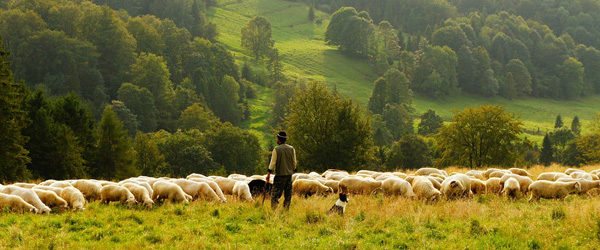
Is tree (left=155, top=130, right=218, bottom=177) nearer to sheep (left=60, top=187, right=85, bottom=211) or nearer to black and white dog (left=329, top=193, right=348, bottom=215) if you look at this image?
sheep (left=60, top=187, right=85, bottom=211)

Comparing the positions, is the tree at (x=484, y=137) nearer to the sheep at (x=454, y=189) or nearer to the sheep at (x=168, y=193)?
the sheep at (x=454, y=189)

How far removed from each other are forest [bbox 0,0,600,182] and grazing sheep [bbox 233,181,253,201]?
2829cm

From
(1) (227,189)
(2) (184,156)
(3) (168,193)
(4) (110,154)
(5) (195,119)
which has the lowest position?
(2) (184,156)

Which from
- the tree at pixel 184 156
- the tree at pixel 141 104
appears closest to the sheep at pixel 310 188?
the tree at pixel 184 156

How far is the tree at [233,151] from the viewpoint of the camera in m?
94.9

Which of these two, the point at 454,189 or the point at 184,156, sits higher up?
the point at 454,189

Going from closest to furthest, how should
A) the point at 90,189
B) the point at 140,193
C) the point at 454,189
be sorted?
the point at 140,193 → the point at 90,189 → the point at 454,189

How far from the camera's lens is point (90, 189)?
18.0 m

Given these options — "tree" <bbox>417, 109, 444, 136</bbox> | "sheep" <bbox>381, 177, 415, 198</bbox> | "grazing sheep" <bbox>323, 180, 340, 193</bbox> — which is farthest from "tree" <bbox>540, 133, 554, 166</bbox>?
"sheep" <bbox>381, 177, 415, 198</bbox>

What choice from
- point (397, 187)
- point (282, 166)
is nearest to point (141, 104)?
point (397, 187)

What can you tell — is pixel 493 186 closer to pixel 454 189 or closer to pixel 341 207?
pixel 454 189

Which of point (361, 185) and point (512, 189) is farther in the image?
point (361, 185)

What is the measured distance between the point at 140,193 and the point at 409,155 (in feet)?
244

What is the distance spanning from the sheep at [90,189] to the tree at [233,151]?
2993 inches
